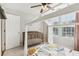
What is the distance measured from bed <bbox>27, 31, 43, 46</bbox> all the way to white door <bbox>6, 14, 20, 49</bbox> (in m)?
0.17

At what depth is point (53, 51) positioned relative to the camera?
172 centimetres

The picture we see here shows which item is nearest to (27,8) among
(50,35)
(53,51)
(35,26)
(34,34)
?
(35,26)

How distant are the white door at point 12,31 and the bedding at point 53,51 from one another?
0.36 m

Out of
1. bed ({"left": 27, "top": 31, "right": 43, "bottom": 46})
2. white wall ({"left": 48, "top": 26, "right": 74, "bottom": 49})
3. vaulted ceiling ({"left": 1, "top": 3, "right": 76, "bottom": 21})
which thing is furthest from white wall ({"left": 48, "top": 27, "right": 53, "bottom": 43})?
vaulted ceiling ({"left": 1, "top": 3, "right": 76, "bottom": 21})

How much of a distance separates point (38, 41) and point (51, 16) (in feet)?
1.43

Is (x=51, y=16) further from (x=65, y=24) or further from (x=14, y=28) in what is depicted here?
(x=14, y=28)

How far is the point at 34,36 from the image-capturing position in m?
1.78

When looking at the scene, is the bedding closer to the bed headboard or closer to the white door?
the bed headboard

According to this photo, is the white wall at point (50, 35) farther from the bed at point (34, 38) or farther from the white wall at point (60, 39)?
the bed at point (34, 38)

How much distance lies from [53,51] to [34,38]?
35 cm

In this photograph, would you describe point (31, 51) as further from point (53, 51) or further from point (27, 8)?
point (27, 8)

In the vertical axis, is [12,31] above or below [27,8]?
below

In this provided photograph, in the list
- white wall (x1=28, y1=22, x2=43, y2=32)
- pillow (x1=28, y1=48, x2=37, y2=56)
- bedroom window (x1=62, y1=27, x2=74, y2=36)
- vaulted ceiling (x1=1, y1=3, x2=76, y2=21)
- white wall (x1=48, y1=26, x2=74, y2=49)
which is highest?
vaulted ceiling (x1=1, y1=3, x2=76, y2=21)

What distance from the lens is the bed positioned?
175 centimetres
